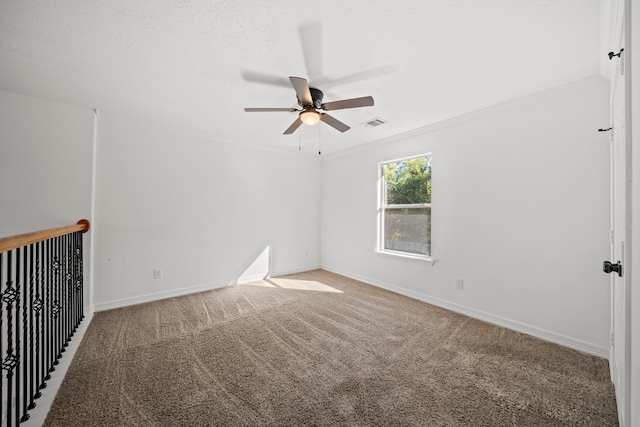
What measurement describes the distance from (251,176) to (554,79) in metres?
4.03

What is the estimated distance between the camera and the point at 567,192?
7.95ft

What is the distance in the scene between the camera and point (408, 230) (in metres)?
3.99

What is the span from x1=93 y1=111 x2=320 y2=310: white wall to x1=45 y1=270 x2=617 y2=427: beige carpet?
682 millimetres

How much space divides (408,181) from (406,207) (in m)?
0.41

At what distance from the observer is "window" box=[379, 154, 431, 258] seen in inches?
147

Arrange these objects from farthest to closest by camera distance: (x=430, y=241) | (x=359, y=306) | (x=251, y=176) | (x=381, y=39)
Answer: (x=251, y=176) → (x=430, y=241) → (x=359, y=306) → (x=381, y=39)

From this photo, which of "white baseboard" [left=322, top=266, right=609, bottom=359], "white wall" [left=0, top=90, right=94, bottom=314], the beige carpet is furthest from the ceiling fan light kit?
"white baseboard" [left=322, top=266, right=609, bottom=359]

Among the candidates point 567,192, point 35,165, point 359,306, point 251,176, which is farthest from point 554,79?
point 35,165

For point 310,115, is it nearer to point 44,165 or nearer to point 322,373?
point 322,373

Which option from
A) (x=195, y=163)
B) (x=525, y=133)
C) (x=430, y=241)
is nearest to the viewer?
(x=525, y=133)

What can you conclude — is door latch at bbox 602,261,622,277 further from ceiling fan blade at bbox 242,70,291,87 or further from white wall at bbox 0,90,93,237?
white wall at bbox 0,90,93,237

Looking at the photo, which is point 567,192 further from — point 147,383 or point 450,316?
point 147,383

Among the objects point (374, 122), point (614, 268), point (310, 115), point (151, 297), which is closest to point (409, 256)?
point (374, 122)

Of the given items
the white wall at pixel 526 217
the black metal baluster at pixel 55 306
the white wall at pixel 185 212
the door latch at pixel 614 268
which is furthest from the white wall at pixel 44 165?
the door latch at pixel 614 268
